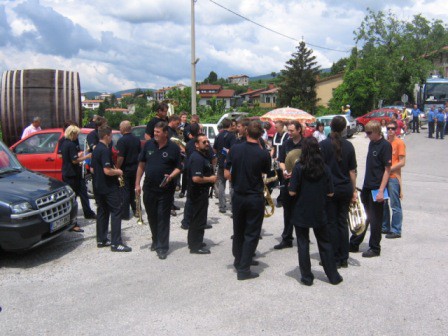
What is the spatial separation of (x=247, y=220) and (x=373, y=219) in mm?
1740

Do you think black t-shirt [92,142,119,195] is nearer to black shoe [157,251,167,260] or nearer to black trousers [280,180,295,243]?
black shoe [157,251,167,260]

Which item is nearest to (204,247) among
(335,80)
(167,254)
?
(167,254)

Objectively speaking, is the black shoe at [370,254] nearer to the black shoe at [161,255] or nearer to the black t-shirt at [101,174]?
the black shoe at [161,255]

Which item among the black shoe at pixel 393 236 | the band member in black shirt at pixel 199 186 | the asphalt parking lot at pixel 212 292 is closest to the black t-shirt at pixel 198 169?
the band member in black shirt at pixel 199 186

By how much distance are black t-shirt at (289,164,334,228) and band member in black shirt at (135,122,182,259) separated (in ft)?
5.96

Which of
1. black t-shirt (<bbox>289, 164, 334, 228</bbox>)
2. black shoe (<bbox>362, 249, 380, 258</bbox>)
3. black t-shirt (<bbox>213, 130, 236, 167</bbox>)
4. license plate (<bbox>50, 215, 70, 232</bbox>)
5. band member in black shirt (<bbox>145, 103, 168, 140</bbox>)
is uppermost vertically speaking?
band member in black shirt (<bbox>145, 103, 168, 140</bbox>)

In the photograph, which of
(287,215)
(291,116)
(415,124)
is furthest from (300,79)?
(287,215)

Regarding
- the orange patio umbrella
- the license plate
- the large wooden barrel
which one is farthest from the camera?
the large wooden barrel

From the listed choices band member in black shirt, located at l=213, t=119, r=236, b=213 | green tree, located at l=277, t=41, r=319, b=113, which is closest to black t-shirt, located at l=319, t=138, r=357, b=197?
band member in black shirt, located at l=213, t=119, r=236, b=213

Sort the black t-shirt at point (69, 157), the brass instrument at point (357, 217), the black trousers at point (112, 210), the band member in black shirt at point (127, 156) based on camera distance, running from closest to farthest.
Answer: the brass instrument at point (357, 217)
the black trousers at point (112, 210)
the black t-shirt at point (69, 157)
the band member in black shirt at point (127, 156)

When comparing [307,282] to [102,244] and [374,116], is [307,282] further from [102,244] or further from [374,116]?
[374,116]

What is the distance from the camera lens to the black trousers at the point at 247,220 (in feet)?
16.4

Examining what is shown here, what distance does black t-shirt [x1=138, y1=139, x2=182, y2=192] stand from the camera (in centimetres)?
582

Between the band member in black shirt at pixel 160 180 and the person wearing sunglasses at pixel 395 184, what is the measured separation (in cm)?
310
